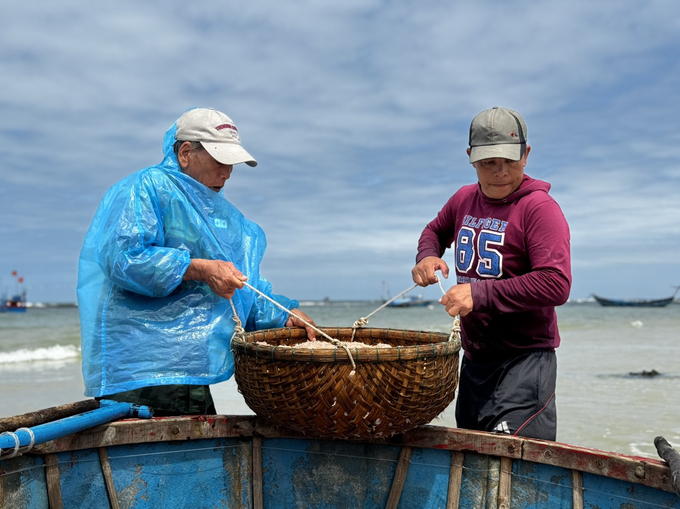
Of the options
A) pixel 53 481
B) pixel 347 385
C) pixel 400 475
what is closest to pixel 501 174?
pixel 347 385

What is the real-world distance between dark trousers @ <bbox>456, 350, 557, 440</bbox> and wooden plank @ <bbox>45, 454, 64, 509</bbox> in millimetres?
1532

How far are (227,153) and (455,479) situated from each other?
4.86 feet

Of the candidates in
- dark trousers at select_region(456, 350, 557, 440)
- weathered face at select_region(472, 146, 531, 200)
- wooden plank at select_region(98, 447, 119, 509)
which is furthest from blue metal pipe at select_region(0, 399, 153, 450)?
weathered face at select_region(472, 146, 531, 200)

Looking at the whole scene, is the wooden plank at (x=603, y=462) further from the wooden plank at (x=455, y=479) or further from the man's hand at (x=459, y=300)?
the man's hand at (x=459, y=300)

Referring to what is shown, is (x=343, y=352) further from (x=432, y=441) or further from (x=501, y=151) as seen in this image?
(x=501, y=151)

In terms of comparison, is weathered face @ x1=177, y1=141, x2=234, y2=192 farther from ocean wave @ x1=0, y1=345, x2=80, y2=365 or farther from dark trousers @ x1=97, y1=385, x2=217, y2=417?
ocean wave @ x1=0, y1=345, x2=80, y2=365

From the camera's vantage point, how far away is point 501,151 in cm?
202

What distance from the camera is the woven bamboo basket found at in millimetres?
1776

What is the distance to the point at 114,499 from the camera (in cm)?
214

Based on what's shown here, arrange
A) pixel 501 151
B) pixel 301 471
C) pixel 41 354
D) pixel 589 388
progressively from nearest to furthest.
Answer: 1. pixel 501 151
2. pixel 301 471
3. pixel 589 388
4. pixel 41 354

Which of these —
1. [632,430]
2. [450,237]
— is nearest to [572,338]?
[632,430]

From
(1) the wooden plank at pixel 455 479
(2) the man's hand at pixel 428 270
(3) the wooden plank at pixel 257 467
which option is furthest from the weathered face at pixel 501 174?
(3) the wooden plank at pixel 257 467

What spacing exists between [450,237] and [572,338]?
1678 centimetres

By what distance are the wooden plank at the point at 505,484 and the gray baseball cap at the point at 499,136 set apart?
106 centimetres
